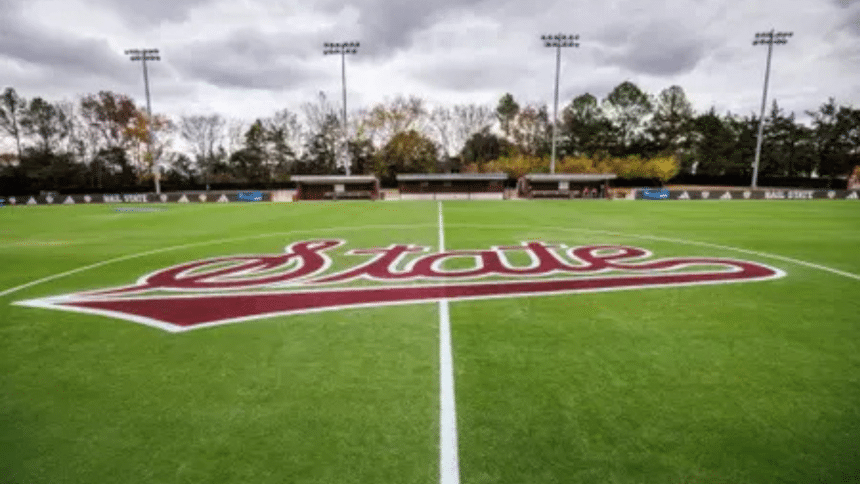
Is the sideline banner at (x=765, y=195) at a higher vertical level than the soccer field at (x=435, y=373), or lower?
higher

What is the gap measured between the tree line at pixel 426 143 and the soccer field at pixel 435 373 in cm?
6698

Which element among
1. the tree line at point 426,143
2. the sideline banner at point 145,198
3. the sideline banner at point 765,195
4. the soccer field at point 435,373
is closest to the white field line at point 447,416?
the soccer field at point 435,373

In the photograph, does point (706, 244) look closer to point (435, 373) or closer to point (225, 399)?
point (435, 373)

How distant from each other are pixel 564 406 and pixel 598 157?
8456 centimetres

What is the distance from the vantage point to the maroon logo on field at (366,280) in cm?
693

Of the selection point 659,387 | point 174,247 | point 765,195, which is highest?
point 765,195

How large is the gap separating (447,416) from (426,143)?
76.8m

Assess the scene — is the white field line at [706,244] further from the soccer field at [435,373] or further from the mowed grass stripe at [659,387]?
the mowed grass stripe at [659,387]

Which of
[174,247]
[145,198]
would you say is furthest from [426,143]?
[174,247]

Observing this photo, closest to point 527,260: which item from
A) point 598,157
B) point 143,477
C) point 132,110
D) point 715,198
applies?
point 143,477

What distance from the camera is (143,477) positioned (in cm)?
302

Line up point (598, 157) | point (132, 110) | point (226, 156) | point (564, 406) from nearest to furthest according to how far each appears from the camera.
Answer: point (564, 406), point (132, 110), point (598, 157), point (226, 156)

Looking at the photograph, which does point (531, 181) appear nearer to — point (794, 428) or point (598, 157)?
point (598, 157)

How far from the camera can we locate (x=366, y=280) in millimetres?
8492
